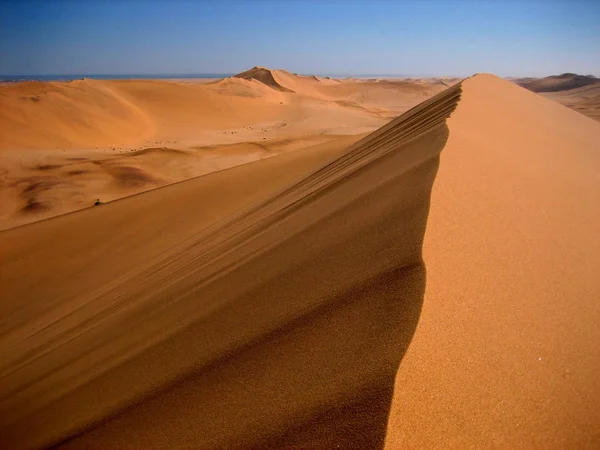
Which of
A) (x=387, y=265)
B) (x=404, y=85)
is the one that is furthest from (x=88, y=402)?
(x=404, y=85)

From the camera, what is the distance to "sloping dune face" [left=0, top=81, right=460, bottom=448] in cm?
120

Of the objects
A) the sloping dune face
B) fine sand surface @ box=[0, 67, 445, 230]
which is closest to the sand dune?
fine sand surface @ box=[0, 67, 445, 230]

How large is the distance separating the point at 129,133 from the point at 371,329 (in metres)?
17.3

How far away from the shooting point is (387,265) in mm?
1498

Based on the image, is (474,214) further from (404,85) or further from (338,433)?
(404,85)

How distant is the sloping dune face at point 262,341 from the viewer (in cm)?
120

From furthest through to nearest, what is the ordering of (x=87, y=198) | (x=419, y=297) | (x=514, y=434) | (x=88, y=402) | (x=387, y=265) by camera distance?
(x=87, y=198) < (x=88, y=402) < (x=387, y=265) < (x=419, y=297) < (x=514, y=434)

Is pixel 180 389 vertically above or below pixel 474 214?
below

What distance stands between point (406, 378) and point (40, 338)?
10.3 feet

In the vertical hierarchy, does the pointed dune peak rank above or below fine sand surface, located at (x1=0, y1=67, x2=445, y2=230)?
above

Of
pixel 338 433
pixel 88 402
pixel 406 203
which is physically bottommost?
pixel 88 402

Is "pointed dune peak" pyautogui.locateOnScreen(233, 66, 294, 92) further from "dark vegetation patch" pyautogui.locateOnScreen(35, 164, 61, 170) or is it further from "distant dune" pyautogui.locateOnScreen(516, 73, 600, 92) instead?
"distant dune" pyautogui.locateOnScreen(516, 73, 600, 92)

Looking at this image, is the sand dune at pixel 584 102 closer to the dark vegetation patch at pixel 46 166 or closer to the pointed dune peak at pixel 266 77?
the dark vegetation patch at pixel 46 166

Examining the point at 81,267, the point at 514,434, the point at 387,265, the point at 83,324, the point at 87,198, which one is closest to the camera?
the point at 514,434
